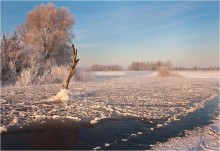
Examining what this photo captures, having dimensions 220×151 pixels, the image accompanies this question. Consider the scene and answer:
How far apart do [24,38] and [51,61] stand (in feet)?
10.3

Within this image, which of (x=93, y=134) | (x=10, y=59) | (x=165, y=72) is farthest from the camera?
(x=165, y=72)

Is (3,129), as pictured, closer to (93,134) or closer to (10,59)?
(93,134)

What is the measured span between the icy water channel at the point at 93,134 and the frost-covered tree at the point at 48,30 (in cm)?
1805

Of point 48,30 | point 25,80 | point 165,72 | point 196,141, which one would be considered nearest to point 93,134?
point 196,141

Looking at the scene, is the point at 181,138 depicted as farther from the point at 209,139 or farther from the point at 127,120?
the point at 127,120

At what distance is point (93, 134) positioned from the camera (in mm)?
5516

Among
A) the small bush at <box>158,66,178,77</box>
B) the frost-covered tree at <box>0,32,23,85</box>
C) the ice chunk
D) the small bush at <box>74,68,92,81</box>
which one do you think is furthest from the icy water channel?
the small bush at <box>158,66,178,77</box>

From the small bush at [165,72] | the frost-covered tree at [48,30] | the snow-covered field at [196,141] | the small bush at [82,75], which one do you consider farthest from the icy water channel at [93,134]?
the small bush at [165,72]

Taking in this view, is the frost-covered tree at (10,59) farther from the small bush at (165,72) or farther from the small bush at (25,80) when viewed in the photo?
the small bush at (165,72)

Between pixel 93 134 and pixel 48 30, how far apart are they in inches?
785

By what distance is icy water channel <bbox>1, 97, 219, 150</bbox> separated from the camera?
15.5 feet

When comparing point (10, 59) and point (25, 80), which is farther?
point (10, 59)

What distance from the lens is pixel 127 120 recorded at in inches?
271

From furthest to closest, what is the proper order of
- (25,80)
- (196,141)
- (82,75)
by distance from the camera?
(82,75) → (25,80) → (196,141)
